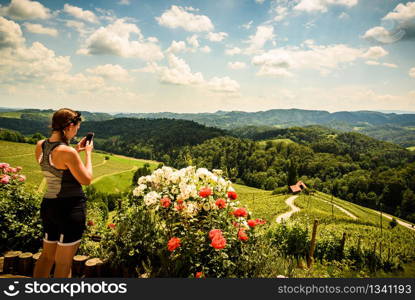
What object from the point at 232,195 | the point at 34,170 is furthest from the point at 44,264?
the point at 34,170

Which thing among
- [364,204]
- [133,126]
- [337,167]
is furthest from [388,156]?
[133,126]

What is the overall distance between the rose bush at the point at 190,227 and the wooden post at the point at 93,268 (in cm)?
24

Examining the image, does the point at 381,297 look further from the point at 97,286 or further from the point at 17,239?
the point at 17,239

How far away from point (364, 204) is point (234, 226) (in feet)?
236

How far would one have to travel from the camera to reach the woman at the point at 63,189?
2.30 meters

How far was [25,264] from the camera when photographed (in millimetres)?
3316

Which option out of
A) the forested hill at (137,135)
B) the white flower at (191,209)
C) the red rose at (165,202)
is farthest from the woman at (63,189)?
the forested hill at (137,135)

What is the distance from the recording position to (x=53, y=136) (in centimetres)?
235

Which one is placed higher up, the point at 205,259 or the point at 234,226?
the point at 234,226

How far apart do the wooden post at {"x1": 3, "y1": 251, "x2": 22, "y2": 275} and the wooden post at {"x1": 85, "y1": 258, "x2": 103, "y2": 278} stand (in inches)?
42.5

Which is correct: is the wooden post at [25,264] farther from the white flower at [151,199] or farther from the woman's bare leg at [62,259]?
the white flower at [151,199]

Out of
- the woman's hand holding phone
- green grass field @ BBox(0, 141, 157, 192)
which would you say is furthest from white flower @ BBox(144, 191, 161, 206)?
green grass field @ BBox(0, 141, 157, 192)

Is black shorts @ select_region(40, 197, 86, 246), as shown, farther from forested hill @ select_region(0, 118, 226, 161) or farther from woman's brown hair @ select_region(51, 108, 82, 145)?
forested hill @ select_region(0, 118, 226, 161)

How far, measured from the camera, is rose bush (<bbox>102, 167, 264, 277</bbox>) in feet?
9.16
